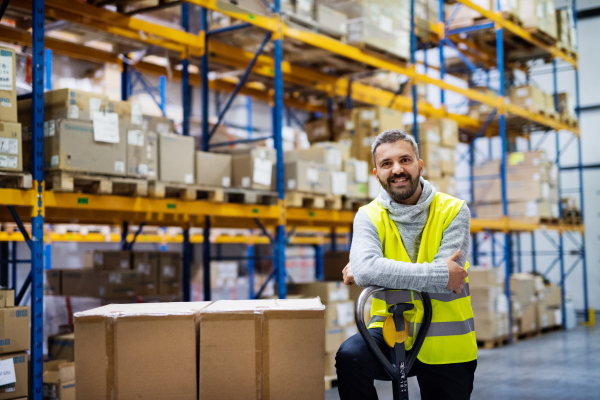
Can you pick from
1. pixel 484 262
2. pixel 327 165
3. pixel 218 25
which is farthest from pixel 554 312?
pixel 218 25

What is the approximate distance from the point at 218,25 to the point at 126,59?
1301 millimetres

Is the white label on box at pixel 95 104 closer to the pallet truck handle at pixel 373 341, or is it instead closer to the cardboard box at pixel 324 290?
the pallet truck handle at pixel 373 341

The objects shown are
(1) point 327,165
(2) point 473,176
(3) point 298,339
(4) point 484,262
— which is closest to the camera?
(3) point 298,339

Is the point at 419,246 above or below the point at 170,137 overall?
below

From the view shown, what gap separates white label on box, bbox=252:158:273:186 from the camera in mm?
6387

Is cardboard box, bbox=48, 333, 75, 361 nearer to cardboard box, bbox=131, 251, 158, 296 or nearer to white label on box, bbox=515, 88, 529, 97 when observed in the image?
cardboard box, bbox=131, 251, 158, 296

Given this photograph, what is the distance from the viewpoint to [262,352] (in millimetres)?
3004

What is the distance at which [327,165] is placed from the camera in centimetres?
715

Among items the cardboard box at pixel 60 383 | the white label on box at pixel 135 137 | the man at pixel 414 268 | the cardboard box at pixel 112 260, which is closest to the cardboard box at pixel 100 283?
the cardboard box at pixel 112 260

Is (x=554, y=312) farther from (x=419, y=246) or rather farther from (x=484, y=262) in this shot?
(x=419, y=246)

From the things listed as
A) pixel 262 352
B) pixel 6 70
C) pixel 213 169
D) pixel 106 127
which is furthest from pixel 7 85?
pixel 262 352

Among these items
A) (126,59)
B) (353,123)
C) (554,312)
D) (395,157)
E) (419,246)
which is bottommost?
(554,312)

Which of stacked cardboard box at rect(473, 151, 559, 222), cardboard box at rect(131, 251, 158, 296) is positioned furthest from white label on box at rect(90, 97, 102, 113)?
stacked cardboard box at rect(473, 151, 559, 222)

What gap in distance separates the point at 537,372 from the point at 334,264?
2.90 meters
